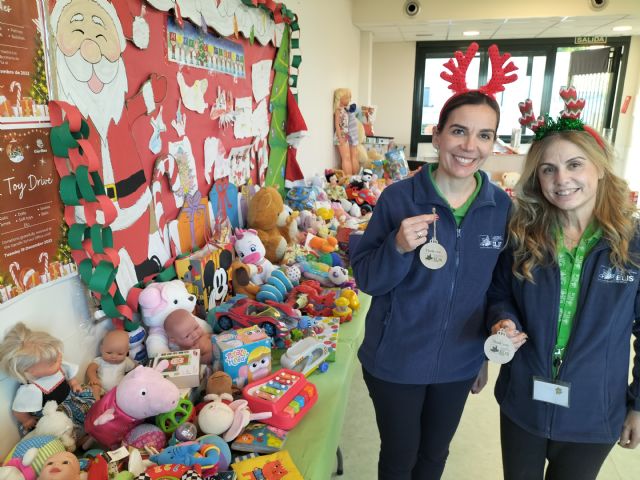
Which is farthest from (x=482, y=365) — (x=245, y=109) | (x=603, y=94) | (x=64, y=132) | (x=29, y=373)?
(x=603, y=94)

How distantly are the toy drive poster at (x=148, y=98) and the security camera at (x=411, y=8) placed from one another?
363 cm

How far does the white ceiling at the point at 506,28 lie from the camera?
211 inches

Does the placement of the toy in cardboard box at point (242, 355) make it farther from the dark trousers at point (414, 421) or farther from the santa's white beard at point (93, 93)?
the santa's white beard at point (93, 93)

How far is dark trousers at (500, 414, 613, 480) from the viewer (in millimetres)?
1143

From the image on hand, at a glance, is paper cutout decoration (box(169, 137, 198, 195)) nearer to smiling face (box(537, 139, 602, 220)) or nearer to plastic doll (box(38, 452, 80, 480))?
plastic doll (box(38, 452, 80, 480))

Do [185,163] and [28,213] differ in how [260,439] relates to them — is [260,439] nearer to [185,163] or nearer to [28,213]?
[28,213]

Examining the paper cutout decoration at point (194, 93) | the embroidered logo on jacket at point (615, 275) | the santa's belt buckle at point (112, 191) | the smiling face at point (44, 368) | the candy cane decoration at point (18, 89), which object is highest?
the paper cutout decoration at point (194, 93)

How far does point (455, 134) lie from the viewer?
119cm

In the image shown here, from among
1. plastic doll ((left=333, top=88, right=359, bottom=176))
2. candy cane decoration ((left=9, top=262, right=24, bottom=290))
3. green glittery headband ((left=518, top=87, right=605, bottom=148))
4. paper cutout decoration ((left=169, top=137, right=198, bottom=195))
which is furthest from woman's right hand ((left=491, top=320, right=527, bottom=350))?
plastic doll ((left=333, top=88, right=359, bottom=176))

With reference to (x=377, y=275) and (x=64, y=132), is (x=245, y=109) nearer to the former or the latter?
(x=64, y=132)

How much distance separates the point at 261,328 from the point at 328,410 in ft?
1.36

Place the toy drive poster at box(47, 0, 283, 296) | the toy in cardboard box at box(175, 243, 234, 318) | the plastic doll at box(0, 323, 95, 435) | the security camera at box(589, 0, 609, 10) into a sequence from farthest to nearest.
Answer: the security camera at box(589, 0, 609, 10) → the toy in cardboard box at box(175, 243, 234, 318) → the toy drive poster at box(47, 0, 283, 296) → the plastic doll at box(0, 323, 95, 435)

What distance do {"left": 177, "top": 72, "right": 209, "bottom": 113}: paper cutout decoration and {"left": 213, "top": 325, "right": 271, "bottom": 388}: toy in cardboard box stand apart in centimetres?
92

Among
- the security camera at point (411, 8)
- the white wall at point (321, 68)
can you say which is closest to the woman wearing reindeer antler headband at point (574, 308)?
the white wall at point (321, 68)
